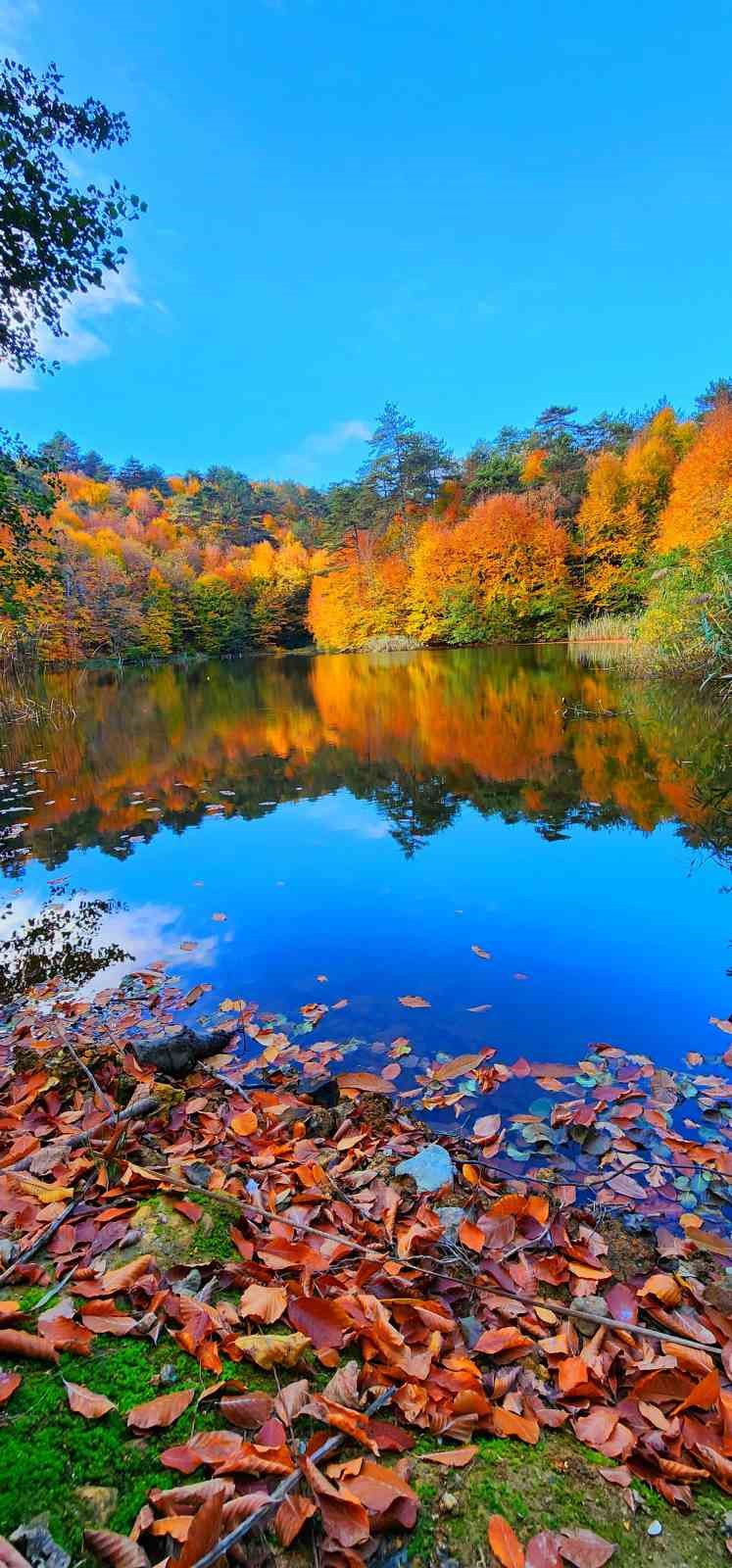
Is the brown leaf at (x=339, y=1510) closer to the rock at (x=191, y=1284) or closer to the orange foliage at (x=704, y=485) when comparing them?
the rock at (x=191, y=1284)

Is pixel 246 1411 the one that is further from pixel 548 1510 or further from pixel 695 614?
pixel 695 614

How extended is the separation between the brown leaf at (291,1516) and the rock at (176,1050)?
2388 millimetres

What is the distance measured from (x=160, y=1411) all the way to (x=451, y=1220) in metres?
1.33

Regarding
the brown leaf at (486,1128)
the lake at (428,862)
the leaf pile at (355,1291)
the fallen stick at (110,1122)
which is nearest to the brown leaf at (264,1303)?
the leaf pile at (355,1291)

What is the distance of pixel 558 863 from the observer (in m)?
6.30

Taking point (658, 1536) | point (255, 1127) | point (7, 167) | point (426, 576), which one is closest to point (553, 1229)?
point (658, 1536)

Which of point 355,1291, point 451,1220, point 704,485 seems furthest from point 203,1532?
point 704,485

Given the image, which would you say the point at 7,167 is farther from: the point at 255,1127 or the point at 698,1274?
the point at 698,1274

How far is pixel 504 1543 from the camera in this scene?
119 cm

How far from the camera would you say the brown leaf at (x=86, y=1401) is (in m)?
1.22

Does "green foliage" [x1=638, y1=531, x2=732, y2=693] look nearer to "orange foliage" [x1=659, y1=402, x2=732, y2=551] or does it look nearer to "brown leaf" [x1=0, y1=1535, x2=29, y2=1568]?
"orange foliage" [x1=659, y1=402, x2=732, y2=551]

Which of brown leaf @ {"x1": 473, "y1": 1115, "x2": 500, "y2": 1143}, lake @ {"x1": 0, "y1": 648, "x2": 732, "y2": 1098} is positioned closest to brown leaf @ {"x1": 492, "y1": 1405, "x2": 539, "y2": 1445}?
brown leaf @ {"x1": 473, "y1": 1115, "x2": 500, "y2": 1143}

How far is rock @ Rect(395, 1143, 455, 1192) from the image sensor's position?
254 centimetres

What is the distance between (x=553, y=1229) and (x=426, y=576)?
4052 centimetres
